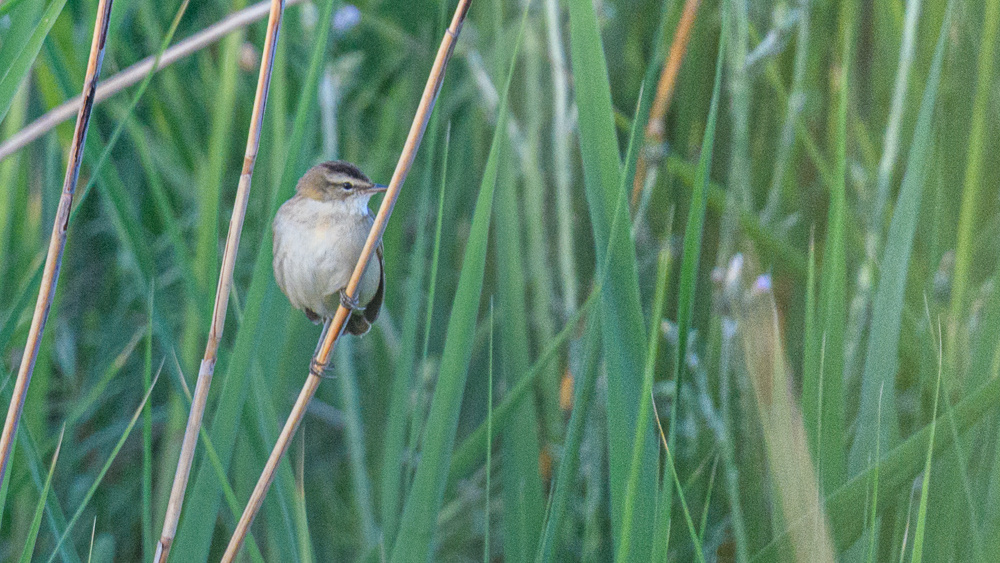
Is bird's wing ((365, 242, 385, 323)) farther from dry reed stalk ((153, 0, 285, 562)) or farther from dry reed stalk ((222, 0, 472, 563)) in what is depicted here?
dry reed stalk ((153, 0, 285, 562))

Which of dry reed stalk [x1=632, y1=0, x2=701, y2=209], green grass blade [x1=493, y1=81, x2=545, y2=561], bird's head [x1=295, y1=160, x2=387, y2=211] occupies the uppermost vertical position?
dry reed stalk [x1=632, y1=0, x2=701, y2=209]

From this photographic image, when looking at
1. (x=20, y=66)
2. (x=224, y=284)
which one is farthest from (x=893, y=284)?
(x=20, y=66)

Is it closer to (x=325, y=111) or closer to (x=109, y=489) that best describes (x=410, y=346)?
(x=325, y=111)

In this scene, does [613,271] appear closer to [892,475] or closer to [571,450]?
[571,450]

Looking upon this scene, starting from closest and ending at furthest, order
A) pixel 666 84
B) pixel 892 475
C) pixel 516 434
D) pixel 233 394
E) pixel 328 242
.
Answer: pixel 892 475 → pixel 233 394 → pixel 516 434 → pixel 328 242 → pixel 666 84

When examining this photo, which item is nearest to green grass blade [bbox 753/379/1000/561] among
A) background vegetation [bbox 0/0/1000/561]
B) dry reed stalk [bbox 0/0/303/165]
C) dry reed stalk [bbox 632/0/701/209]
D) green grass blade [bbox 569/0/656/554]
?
background vegetation [bbox 0/0/1000/561]

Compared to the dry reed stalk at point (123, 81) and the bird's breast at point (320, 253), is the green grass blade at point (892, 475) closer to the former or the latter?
the bird's breast at point (320, 253)
